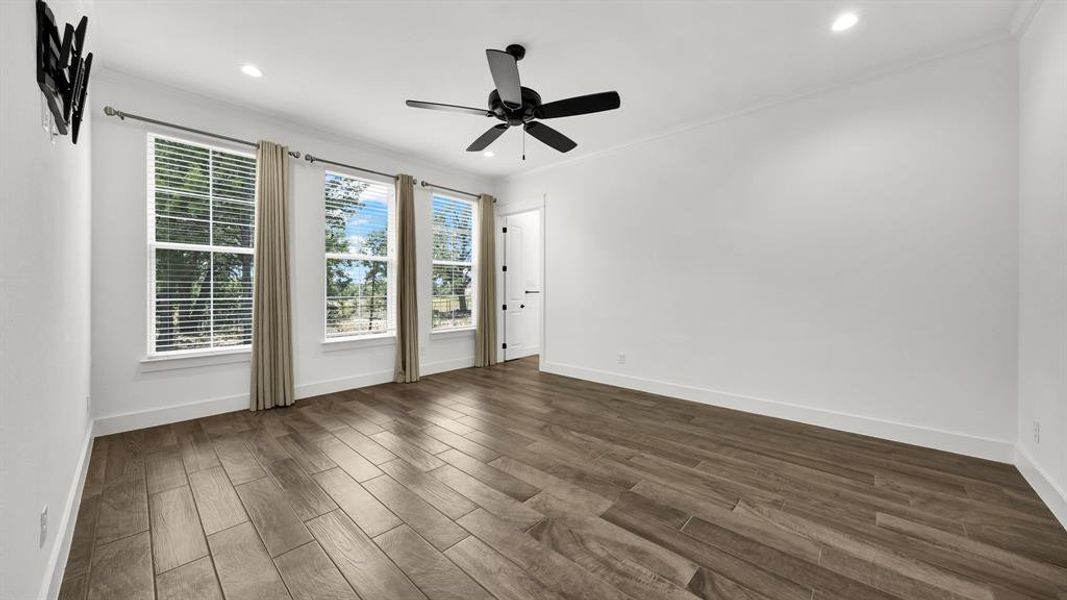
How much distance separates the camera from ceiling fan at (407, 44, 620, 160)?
7.79ft

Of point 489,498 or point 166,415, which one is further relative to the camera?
point 166,415

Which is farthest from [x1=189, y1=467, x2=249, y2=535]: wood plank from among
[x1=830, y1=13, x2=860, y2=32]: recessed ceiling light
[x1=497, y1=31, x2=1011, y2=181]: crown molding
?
[x1=497, y1=31, x2=1011, y2=181]: crown molding

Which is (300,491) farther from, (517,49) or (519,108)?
(517,49)

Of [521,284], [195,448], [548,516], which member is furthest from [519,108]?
[521,284]

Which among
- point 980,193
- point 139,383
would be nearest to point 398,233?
point 139,383

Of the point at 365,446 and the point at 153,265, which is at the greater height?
the point at 153,265

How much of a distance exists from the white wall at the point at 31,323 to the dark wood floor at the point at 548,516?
1.37 ft

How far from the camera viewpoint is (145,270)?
327cm

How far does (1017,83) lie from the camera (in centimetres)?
266

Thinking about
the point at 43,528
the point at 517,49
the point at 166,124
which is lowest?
the point at 43,528

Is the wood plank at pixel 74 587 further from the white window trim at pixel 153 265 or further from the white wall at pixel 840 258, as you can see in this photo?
the white wall at pixel 840 258

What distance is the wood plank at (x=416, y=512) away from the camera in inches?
73.6

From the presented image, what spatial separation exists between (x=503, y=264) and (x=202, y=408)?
158 inches

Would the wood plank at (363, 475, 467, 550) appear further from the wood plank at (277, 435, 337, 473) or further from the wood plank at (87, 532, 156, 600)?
the wood plank at (87, 532, 156, 600)
